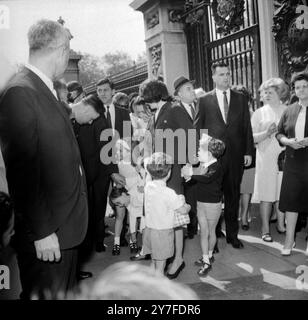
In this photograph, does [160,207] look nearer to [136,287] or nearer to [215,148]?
[136,287]

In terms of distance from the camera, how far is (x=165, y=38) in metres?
6.36

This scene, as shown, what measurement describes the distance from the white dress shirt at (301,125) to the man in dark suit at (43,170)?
230 cm

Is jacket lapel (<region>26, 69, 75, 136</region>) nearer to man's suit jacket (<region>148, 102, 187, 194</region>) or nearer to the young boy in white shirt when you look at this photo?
the young boy in white shirt

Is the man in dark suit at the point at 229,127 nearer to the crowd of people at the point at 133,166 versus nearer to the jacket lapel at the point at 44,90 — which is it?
the crowd of people at the point at 133,166

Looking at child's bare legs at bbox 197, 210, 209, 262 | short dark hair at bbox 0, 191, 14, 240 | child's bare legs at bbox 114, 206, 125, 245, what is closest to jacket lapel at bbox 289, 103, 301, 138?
child's bare legs at bbox 197, 210, 209, 262

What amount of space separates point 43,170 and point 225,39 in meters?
4.68

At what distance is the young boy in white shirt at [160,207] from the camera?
3014 millimetres

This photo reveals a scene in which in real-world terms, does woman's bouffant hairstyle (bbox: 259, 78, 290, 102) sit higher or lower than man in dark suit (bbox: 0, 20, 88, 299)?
higher

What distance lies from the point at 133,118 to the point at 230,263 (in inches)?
89.3

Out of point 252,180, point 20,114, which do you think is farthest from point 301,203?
point 20,114

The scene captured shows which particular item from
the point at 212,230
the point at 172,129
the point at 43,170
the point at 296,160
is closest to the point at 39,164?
the point at 43,170

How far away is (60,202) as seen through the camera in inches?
75.1

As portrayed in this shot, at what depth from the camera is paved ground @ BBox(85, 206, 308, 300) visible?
9.76ft
